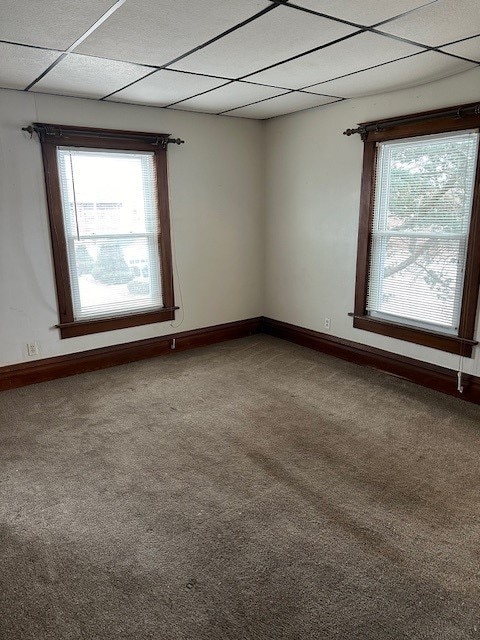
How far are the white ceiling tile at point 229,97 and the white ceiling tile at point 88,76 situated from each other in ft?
2.41

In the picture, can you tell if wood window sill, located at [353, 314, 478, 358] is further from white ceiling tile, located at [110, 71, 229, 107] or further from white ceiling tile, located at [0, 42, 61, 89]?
white ceiling tile, located at [0, 42, 61, 89]

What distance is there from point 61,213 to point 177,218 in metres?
1.14

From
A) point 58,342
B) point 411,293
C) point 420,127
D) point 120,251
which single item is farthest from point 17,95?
point 411,293

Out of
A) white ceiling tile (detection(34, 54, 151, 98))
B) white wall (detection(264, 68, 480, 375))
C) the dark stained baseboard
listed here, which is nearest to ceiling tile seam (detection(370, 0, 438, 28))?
white wall (detection(264, 68, 480, 375))

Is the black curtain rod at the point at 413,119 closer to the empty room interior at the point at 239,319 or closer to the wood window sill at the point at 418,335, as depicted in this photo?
the empty room interior at the point at 239,319

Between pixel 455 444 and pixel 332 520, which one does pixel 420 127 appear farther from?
pixel 332 520

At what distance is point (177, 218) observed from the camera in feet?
14.7

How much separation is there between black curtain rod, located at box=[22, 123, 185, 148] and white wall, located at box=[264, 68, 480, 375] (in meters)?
1.20

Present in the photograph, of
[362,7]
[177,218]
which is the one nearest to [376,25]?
[362,7]

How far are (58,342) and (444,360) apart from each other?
131 inches

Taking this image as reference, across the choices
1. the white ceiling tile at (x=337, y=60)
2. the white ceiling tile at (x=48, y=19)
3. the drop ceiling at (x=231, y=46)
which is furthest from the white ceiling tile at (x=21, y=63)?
the white ceiling tile at (x=337, y=60)

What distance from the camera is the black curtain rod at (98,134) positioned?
356cm

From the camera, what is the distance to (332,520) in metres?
2.17

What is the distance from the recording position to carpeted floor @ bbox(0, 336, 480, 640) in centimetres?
167
